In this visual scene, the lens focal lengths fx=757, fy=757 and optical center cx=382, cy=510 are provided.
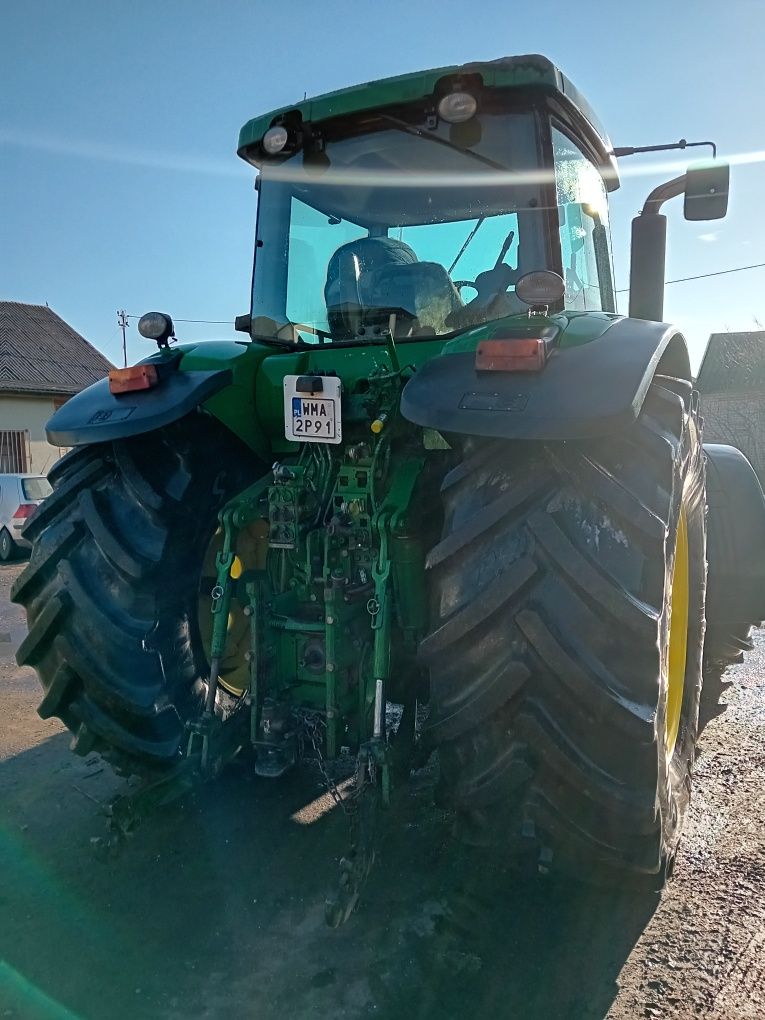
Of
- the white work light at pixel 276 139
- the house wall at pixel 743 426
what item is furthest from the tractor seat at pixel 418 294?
the house wall at pixel 743 426

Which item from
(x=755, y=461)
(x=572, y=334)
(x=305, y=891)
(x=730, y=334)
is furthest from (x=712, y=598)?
(x=730, y=334)

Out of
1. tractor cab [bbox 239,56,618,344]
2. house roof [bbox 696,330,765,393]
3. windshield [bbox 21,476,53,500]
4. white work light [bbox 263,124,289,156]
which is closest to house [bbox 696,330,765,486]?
house roof [bbox 696,330,765,393]

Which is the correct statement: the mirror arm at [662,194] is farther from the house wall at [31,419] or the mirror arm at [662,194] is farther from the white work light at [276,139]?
the house wall at [31,419]

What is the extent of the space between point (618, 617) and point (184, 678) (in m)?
1.68

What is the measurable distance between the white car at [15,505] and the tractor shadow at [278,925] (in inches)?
355

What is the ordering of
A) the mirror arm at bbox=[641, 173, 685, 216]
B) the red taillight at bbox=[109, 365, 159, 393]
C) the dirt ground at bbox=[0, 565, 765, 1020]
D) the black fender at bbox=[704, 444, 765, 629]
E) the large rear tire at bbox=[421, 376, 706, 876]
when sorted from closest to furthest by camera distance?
the large rear tire at bbox=[421, 376, 706, 876] → the dirt ground at bbox=[0, 565, 765, 1020] → the red taillight at bbox=[109, 365, 159, 393] → the mirror arm at bbox=[641, 173, 685, 216] → the black fender at bbox=[704, 444, 765, 629]

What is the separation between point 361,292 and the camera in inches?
120

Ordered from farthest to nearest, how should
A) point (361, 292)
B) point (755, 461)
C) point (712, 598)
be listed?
point (755, 461) < point (712, 598) < point (361, 292)

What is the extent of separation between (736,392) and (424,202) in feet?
52.7

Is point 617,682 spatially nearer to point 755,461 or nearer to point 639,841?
point 639,841

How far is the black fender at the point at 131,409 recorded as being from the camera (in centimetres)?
261

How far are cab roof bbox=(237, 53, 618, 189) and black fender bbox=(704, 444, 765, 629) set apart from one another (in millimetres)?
1832

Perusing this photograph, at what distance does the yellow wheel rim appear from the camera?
2.72m

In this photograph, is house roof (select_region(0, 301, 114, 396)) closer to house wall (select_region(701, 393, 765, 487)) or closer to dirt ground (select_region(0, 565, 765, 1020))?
house wall (select_region(701, 393, 765, 487))
